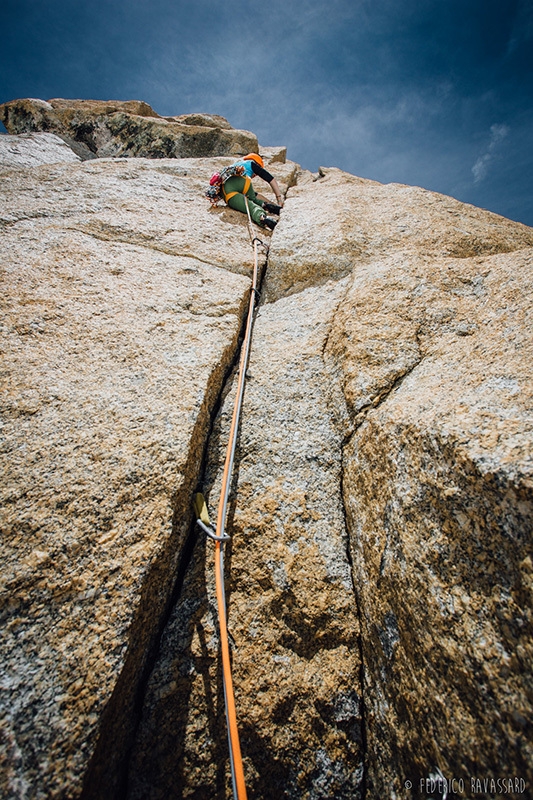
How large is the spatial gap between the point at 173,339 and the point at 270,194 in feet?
20.1

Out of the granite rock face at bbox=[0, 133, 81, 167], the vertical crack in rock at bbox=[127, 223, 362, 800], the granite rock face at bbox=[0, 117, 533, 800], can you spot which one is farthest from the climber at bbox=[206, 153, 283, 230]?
the vertical crack in rock at bbox=[127, 223, 362, 800]

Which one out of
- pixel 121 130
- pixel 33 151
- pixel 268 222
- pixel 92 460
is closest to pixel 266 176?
pixel 268 222

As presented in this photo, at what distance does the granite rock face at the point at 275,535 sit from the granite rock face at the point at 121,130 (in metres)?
9.97

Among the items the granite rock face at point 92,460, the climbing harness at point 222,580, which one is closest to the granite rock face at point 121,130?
the granite rock face at point 92,460

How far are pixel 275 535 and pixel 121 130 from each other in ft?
48.0

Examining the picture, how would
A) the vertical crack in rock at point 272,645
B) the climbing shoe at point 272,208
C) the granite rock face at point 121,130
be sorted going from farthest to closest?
the granite rock face at point 121,130, the climbing shoe at point 272,208, the vertical crack in rock at point 272,645

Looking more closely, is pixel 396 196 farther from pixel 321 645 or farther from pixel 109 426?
pixel 321 645

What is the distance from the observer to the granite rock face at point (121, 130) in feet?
33.0

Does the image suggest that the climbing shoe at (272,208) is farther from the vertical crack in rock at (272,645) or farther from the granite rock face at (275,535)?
the vertical crack in rock at (272,645)

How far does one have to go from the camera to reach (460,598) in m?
1.26

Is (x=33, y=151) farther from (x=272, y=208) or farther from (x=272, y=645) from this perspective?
(x=272, y=645)

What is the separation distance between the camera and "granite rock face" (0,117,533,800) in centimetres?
122

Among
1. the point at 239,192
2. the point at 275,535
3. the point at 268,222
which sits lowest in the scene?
the point at 275,535

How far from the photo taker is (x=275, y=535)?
197cm
